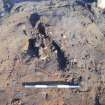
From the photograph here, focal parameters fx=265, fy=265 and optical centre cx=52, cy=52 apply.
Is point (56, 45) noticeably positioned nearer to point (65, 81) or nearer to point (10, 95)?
point (65, 81)

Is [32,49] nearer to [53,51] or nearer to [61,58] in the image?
[53,51]

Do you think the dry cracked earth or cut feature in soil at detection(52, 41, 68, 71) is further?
cut feature in soil at detection(52, 41, 68, 71)

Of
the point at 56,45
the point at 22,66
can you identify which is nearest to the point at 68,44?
the point at 56,45

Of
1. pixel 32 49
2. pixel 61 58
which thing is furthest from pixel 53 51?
pixel 32 49

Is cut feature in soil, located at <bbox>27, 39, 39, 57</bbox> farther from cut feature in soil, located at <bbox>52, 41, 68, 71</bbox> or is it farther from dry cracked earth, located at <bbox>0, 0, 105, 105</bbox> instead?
cut feature in soil, located at <bbox>52, 41, 68, 71</bbox>

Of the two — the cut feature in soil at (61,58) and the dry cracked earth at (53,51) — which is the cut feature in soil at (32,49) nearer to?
the dry cracked earth at (53,51)

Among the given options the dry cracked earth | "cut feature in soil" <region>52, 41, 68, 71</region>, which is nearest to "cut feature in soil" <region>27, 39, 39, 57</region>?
the dry cracked earth

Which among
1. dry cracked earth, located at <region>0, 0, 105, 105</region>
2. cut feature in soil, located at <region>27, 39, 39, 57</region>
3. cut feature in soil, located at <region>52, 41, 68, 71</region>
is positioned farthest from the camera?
cut feature in soil, located at <region>27, 39, 39, 57</region>

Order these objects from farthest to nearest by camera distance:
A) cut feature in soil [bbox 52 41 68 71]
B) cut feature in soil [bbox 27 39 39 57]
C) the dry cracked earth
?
1. cut feature in soil [bbox 27 39 39 57]
2. cut feature in soil [bbox 52 41 68 71]
3. the dry cracked earth
